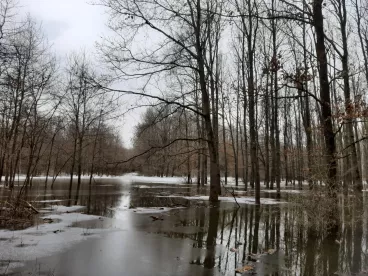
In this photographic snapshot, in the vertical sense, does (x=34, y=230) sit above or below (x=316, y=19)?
below

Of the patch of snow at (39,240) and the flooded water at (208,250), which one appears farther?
the patch of snow at (39,240)

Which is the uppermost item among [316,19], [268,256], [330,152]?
[316,19]

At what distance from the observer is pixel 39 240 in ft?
21.2

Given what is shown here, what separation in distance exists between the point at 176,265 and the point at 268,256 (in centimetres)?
200

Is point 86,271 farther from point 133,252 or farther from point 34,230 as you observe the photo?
point 34,230

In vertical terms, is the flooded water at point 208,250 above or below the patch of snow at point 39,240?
below

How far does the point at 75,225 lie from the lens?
8352 millimetres

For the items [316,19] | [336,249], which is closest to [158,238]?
[336,249]

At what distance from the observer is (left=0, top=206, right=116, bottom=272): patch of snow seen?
5395 mm

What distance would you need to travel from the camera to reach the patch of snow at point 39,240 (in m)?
5.39

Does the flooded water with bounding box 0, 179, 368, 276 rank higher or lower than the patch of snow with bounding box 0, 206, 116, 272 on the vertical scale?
lower

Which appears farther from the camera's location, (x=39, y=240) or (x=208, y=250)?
(x=39, y=240)

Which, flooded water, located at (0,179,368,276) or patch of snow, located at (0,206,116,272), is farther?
patch of snow, located at (0,206,116,272)

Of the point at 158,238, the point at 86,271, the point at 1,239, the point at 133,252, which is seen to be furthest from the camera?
the point at 158,238
